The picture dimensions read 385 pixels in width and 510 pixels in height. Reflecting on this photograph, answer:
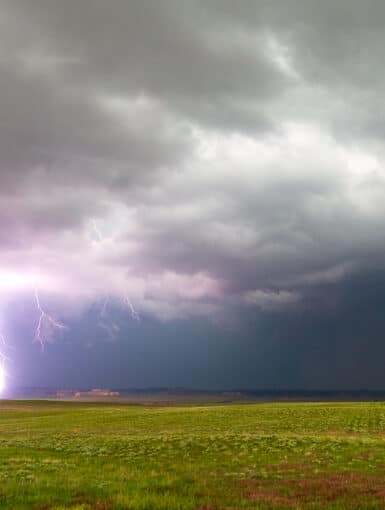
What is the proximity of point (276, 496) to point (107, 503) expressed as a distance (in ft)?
20.5

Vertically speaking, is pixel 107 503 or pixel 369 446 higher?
pixel 107 503

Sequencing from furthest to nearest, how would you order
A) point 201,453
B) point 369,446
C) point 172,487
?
1. point 369,446
2. point 201,453
3. point 172,487

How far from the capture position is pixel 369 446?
102 feet

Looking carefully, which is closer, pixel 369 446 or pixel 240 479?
pixel 240 479

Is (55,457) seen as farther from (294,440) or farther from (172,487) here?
(294,440)

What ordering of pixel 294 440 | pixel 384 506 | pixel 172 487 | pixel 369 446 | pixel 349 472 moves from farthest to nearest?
pixel 294 440 → pixel 369 446 → pixel 349 472 → pixel 172 487 → pixel 384 506

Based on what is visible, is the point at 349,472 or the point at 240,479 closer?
the point at 240,479

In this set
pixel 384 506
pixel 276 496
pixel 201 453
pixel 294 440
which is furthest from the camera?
pixel 294 440

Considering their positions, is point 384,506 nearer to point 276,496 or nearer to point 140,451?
point 276,496

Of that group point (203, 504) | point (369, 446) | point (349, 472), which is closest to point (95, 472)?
point (203, 504)

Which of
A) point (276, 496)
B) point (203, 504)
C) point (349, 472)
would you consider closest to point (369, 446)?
point (349, 472)

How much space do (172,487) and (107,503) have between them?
3.70 meters

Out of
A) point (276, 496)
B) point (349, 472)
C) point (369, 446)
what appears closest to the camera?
point (276, 496)

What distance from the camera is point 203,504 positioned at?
1495 centimetres
